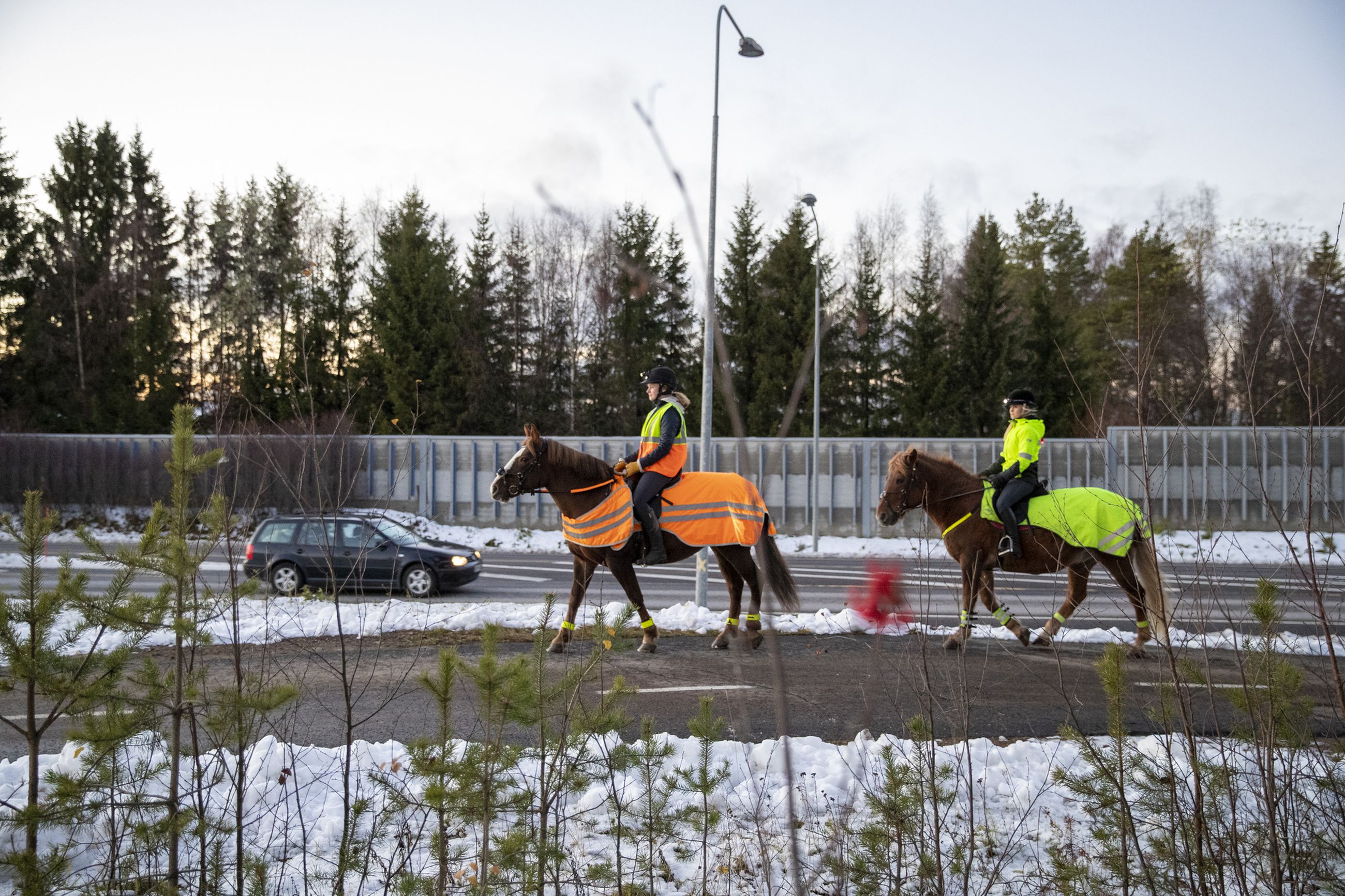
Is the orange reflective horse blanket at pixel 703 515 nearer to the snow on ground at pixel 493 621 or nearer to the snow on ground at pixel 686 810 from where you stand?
the snow on ground at pixel 493 621

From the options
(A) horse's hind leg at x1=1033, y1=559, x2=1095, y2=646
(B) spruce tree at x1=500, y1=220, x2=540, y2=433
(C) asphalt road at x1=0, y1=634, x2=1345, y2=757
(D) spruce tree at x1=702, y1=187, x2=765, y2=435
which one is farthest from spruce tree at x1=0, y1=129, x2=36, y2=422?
(A) horse's hind leg at x1=1033, y1=559, x2=1095, y2=646

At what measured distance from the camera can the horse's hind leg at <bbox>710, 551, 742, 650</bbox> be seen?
8.19m

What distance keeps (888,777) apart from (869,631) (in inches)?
226

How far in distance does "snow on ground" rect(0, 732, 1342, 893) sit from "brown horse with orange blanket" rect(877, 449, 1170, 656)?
3005 mm

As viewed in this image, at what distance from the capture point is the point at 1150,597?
21.2 feet

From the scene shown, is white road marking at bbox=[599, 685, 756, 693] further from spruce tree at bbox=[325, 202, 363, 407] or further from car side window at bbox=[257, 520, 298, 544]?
spruce tree at bbox=[325, 202, 363, 407]

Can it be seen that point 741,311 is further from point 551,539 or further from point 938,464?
A: point 938,464

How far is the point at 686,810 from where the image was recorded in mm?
3299

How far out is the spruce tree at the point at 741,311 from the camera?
28.3 metres

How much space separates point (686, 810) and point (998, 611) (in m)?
5.46

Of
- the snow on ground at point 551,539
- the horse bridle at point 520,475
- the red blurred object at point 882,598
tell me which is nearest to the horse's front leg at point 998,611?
the horse bridle at point 520,475

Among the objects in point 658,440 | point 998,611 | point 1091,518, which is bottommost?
point 998,611

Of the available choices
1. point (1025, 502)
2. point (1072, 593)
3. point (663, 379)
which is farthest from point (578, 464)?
point (1072, 593)

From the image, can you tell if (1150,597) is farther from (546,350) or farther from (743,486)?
(546,350)
